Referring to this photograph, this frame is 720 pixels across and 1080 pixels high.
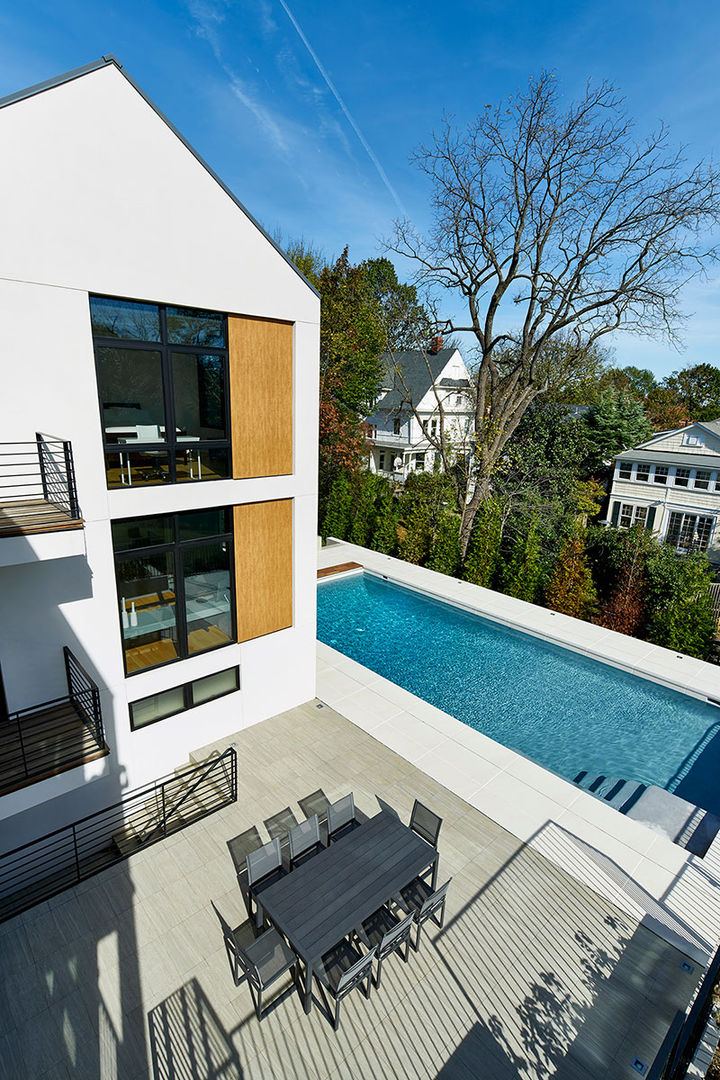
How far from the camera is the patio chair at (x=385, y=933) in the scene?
4.76m

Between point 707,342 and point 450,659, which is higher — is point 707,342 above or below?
above

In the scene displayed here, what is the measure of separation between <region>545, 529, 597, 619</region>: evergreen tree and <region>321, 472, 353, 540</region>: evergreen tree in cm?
948

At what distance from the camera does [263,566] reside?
8227 mm

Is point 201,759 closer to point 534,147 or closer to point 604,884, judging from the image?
point 604,884

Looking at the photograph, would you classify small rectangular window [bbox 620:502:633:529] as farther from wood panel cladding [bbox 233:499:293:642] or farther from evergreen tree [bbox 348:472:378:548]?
wood panel cladding [bbox 233:499:293:642]

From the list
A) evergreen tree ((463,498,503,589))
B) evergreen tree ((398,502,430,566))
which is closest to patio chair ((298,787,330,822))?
evergreen tree ((463,498,503,589))

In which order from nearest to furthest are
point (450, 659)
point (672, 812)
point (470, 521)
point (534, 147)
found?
point (672, 812) → point (450, 659) → point (534, 147) → point (470, 521)

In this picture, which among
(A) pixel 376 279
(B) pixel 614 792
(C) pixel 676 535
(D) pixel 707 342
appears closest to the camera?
(B) pixel 614 792

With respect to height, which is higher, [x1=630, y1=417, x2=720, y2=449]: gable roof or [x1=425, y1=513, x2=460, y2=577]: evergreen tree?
[x1=630, y1=417, x2=720, y2=449]: gable roof

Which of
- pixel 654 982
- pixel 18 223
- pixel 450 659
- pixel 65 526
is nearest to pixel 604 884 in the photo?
pixel 654 982

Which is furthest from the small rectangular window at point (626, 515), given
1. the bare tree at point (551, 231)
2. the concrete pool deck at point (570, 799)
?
the concrete pool deck at point (570, 799)

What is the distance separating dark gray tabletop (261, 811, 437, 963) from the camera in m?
4.68

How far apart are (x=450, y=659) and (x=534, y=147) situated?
16902 mm

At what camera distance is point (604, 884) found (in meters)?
6.30
